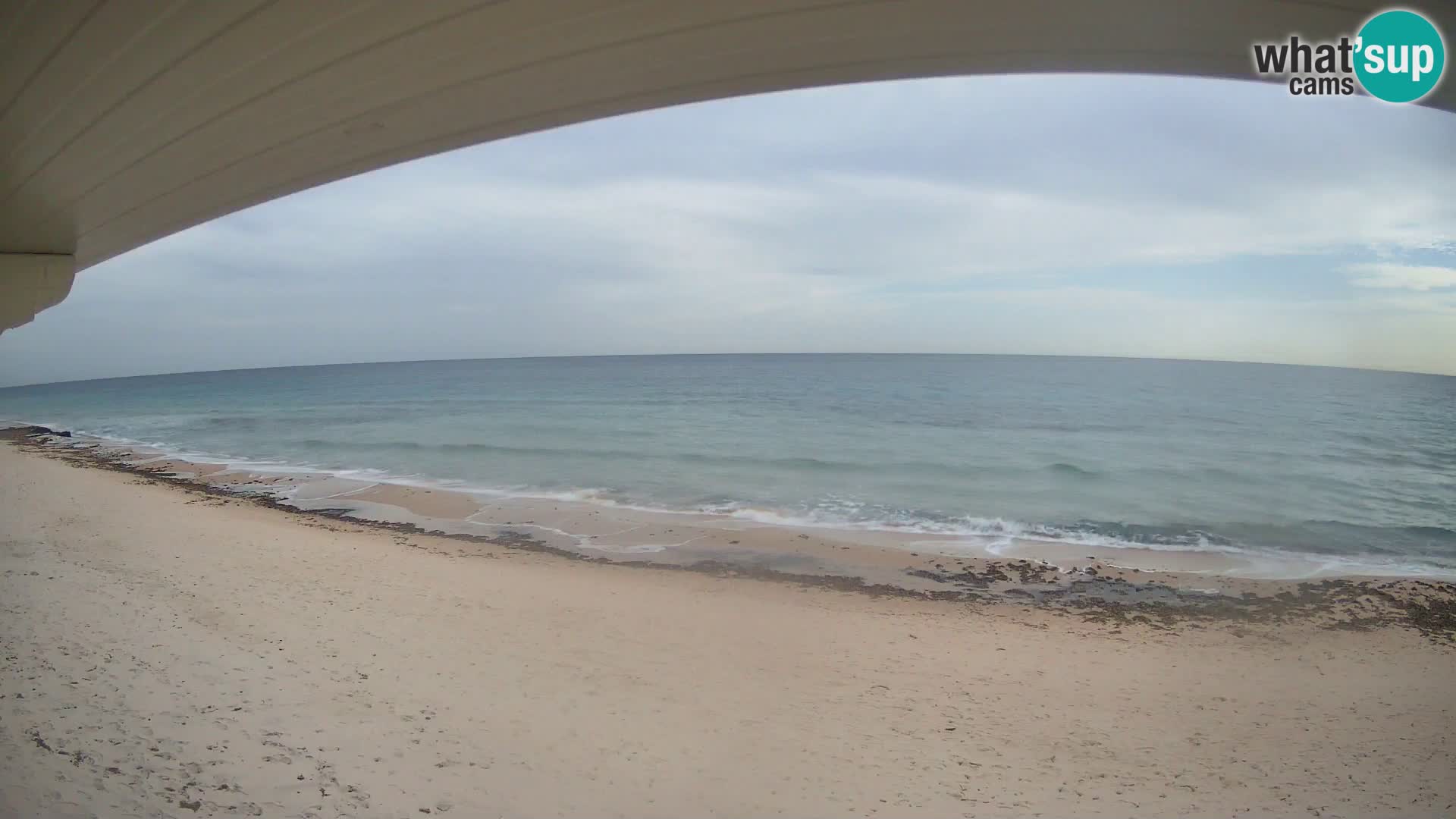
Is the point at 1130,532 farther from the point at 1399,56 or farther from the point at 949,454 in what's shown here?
the point at 1399,56

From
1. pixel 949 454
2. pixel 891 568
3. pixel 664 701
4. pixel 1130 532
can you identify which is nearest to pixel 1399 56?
pixel 664 701

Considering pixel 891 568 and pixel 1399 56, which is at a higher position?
pixel 1399 56

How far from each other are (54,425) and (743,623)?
43.0 m

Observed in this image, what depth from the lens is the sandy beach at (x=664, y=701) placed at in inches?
150

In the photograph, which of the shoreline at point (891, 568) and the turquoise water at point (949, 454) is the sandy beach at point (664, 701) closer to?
the shoreline at point (891, 568)

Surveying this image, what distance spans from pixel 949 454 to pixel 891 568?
1181cm

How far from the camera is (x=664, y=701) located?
5.19 metres

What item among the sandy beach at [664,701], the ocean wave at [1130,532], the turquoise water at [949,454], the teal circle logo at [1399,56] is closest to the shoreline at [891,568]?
the sandy beach at [664,701]

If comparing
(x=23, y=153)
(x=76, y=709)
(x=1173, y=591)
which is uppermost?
(x=23, y=153)

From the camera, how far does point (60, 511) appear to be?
464 inches

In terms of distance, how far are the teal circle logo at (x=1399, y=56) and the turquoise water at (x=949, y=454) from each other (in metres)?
11.6

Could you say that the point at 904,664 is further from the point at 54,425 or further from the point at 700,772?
the point at 54,425

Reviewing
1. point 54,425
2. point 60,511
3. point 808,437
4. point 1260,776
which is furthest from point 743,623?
point 54,425

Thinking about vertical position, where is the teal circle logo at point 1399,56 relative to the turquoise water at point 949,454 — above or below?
above
